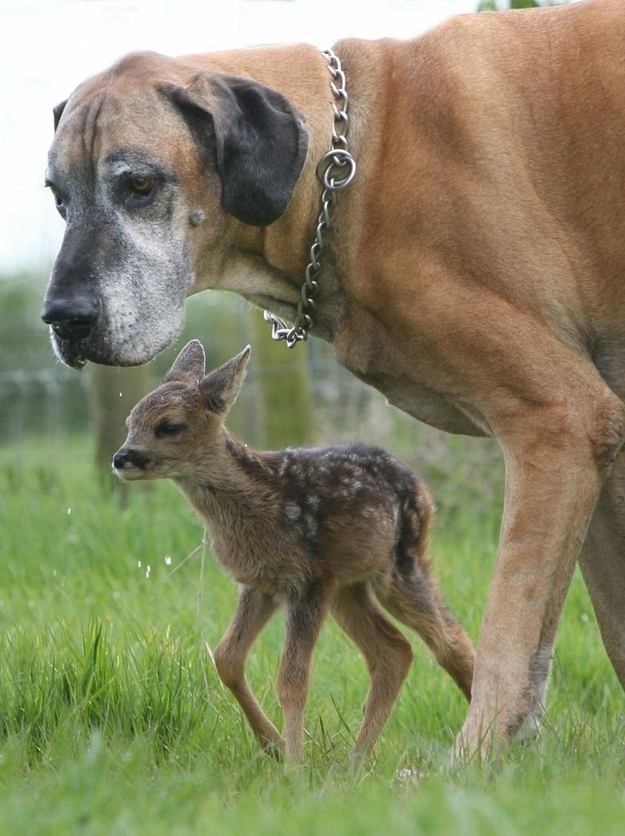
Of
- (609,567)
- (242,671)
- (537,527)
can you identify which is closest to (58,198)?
(242,671)

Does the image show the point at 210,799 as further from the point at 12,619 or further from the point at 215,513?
the point at 12,619

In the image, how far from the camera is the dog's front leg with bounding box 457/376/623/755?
419 centimetres

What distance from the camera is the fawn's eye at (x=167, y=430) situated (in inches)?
193

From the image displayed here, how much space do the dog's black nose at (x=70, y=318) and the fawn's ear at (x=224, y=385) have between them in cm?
87

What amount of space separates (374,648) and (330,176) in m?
1.71

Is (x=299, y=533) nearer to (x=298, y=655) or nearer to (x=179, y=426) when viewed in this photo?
(x=298, y=655)

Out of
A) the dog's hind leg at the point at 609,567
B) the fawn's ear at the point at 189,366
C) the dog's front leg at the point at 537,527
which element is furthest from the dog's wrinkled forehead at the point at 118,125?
the dog's hind leg at the point at 609,567

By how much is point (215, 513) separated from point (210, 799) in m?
1.71

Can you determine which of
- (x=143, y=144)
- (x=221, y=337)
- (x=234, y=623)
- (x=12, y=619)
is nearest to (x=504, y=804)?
(x=234, y=623)

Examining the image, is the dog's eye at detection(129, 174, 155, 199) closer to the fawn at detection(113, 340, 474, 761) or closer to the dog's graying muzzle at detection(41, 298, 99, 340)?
the dog's graying muzzle at detection(41, 298, 99, 340)

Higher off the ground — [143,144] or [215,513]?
[143,144]

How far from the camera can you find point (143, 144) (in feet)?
14.0

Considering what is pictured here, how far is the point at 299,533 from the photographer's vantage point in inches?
193

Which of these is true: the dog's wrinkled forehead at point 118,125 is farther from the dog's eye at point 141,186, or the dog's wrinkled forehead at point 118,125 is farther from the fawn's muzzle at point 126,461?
the fawn's muzzle at point 126,461
